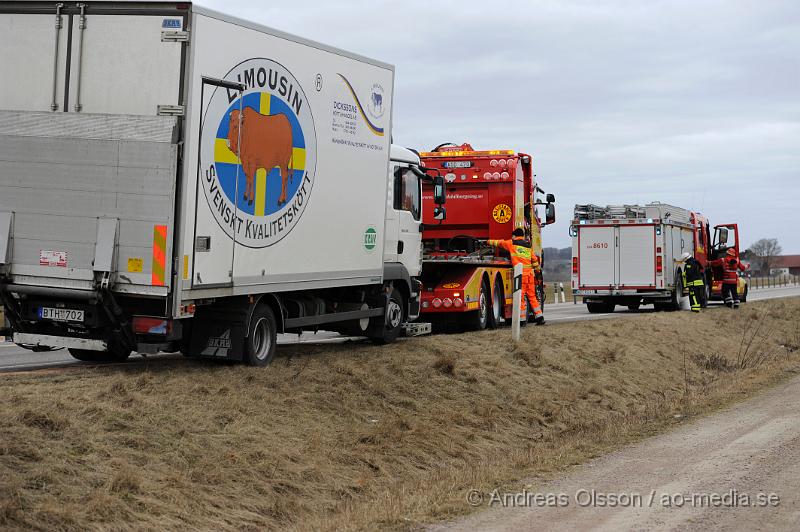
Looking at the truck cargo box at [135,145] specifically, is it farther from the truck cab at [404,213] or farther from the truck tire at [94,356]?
the truck cab at [404,213]

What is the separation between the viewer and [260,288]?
11016 millimetres

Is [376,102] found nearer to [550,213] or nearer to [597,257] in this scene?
[550,213]

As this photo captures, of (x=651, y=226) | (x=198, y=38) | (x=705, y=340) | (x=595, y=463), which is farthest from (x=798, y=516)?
(x=651, y=226)

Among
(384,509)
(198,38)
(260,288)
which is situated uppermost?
(198,38)

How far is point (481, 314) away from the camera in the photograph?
18891 mm

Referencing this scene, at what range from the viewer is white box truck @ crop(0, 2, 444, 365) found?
9453 mm

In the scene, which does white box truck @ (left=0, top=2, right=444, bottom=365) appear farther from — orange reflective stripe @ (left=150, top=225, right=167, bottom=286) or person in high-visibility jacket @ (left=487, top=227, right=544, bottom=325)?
person in high-visibility jacket @ (left=487, top=227, right=544, bottom=325)

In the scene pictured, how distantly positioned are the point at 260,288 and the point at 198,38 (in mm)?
2929

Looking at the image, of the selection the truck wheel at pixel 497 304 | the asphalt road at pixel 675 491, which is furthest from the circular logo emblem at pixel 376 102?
the truck wheel at pixel 497 304

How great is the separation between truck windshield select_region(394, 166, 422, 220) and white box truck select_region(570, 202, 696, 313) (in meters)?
14.6

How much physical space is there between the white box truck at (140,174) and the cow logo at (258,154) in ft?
0.07

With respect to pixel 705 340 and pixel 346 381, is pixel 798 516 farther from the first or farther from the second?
pixel 705 340

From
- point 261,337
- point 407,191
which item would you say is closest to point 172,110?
point 261,337

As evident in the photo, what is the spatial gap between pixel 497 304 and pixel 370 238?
6573 mm
